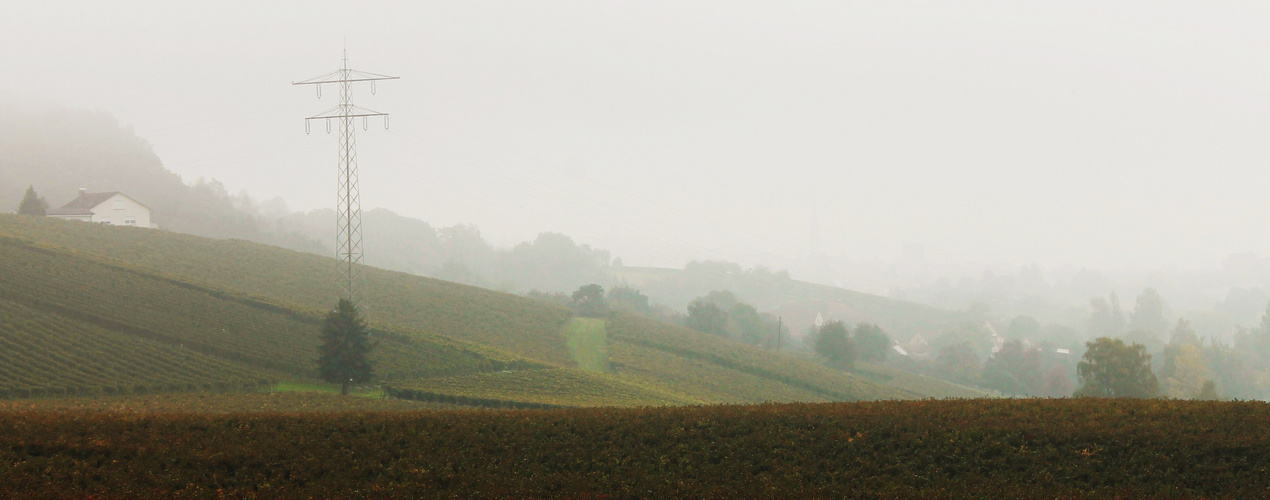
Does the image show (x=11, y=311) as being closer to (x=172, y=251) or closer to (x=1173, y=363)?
(x=172, y=251)

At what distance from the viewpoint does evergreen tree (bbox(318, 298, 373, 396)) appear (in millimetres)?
43469

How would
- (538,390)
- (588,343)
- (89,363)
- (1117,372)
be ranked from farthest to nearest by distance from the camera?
(588,343)
(1117,372)
(538,390)
(89,363)

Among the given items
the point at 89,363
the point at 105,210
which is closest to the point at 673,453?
the point at 89,363

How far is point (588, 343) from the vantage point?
73.3 meters

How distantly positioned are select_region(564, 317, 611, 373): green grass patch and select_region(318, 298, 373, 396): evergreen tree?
2212cm

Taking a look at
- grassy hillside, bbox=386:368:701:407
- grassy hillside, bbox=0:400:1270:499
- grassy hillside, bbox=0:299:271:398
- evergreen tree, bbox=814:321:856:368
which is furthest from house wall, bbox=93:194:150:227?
evergreen tree, bbox=814:321:856:368

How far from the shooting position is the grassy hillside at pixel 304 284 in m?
63.3

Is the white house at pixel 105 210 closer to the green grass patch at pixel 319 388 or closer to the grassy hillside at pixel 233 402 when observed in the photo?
the green grass patch at pixel 319 388

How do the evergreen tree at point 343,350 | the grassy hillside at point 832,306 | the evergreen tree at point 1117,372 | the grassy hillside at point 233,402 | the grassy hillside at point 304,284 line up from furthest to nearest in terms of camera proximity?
the grassy hillside at point 832,306 → the grassy hillside at point 304,284 → the evergreen tree at point 1117,372 → the evergreen tree at point 343,350 → the grassy hillside at point 233,402

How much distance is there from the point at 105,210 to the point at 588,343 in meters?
55.9

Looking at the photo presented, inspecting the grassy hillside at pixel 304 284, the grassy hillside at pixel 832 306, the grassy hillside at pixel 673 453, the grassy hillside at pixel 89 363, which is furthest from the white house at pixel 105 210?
the grassy hillside at pixel 832 306

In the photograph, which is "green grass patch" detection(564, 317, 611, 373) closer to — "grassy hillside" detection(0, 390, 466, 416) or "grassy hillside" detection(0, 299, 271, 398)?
"grassy hillside" detection(0, 390, 466, 416)

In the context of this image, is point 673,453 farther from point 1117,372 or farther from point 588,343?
point 1117,372

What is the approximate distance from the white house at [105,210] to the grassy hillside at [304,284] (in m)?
9.50
